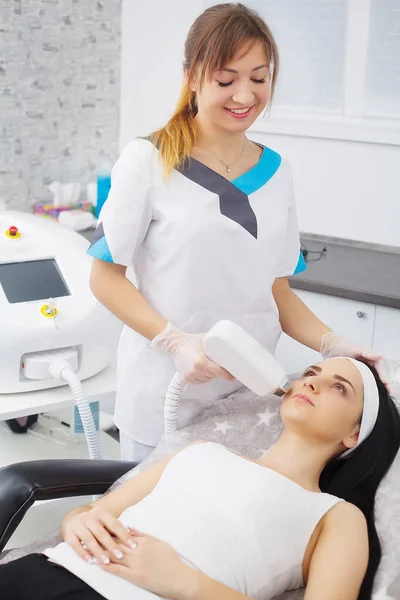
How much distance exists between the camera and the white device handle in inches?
57.7

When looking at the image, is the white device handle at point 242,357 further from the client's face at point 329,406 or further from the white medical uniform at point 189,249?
the white medical uniform at point 189,249

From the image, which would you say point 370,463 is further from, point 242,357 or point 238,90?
point 238,90

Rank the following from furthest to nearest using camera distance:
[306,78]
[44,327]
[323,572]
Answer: [306,78]
[44,327]
[323,572]

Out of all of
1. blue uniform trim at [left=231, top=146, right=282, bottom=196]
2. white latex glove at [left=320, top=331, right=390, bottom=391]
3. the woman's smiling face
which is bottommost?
white latex glove at [left=320, top=331, right=390, bottom=391]

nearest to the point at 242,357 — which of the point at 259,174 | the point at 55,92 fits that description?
the point at 259,174

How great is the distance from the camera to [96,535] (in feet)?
4.73

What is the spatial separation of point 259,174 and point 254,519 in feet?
2.32

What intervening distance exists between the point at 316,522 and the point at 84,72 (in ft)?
8.38

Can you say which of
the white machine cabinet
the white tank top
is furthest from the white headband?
the white machine cabinet

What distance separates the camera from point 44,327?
7.11ft

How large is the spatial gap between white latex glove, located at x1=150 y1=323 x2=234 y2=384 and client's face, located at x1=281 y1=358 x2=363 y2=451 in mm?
152

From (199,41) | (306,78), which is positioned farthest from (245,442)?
(306,78)

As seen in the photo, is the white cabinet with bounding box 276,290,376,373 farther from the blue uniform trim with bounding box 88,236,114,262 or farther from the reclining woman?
the blue uniform trim with bounding box 88,236,114,262

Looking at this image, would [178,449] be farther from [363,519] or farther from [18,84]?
[18,84]
